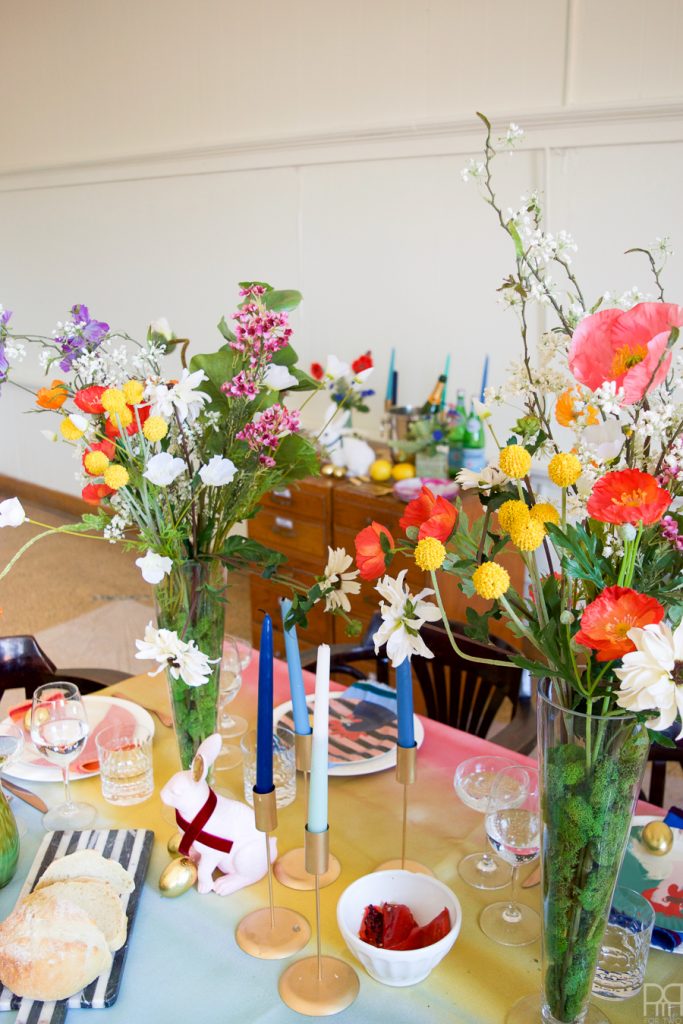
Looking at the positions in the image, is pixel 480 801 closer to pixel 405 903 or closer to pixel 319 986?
pixel 405 903

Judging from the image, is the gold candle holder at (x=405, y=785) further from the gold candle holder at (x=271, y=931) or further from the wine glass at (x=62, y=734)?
the wine glass at (x=62, y=734)

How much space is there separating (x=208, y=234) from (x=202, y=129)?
0.44m

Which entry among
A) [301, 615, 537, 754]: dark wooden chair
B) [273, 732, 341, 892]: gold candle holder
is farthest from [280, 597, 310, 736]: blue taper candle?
[301, 615, 537, 754]: dark wooden chair

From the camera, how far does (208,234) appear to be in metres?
4.08

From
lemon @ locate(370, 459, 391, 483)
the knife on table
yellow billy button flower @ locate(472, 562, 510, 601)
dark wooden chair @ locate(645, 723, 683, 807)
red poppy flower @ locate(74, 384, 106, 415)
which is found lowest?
dark wooden chair @ locate(645, 723, 683, 807)

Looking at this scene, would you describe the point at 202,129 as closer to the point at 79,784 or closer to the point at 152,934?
the point at 79,784

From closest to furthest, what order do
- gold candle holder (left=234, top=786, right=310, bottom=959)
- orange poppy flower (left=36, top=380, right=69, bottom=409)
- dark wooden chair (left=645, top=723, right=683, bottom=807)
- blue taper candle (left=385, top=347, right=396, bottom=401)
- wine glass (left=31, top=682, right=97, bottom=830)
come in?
1. gold candle holder (left=234, top=786, right=310, bottom=959)
2. orange poppy flower (left=36, top=380, right=69, bottom=409)
3. wine glass (left=31, top=682, right=97, bottom=830)
4. dark wooden chair (left=645, top=723, right=683, bottom=807)
5. blue taper candle (left=385, top=347, right=396, bottom=401)

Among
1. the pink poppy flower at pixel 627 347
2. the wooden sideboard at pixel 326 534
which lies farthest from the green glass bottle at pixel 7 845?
the wooden sideboard at pixel 326 534

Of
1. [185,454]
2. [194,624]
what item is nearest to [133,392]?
[185,454]

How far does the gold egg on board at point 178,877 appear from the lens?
3.82ft

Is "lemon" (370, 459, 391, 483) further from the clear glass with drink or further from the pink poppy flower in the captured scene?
the pink poppy flower

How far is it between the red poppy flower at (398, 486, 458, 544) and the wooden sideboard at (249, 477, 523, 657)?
1.85 metres

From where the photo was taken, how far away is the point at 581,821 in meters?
0.82

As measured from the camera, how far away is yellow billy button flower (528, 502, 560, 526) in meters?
0.79
